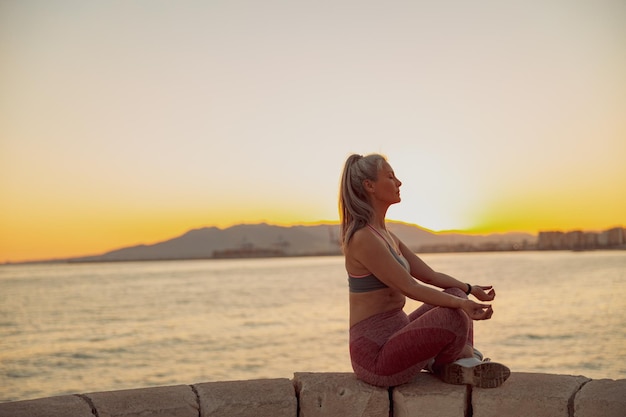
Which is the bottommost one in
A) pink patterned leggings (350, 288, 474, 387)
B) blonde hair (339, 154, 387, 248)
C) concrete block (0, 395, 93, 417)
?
concrete block (0, 395, 93, 417)

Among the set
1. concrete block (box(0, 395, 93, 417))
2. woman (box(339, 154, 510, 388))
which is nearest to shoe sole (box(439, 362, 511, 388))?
woman (box(339, 154, 510, 388))

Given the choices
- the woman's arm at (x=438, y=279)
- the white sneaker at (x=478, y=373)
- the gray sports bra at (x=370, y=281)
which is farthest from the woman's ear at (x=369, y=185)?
the white sneaker at (x=478, y=373)

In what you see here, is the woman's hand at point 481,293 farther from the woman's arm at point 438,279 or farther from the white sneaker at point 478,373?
the white sneaker at point 478,373

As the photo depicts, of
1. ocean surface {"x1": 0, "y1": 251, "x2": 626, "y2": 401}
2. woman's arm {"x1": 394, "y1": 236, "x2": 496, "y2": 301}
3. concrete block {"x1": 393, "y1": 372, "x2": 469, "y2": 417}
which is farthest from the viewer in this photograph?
ocean surface {"x1": 0, "y1": 251, "x2": 626, "y2": 401}

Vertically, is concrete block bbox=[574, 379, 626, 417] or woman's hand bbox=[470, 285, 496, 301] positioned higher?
woman's hand bbox=[470, 285, 496, 301]

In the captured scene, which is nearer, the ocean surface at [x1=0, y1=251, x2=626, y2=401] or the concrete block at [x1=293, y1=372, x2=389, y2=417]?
the concrete block at [x1=293, y1=372, x2=389, y2=417]

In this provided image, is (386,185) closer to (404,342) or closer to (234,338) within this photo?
(404,342)

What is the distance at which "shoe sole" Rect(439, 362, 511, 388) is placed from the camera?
2939mm

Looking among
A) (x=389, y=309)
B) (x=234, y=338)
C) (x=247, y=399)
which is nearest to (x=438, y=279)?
(x=389, y=309)

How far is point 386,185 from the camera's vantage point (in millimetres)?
3197

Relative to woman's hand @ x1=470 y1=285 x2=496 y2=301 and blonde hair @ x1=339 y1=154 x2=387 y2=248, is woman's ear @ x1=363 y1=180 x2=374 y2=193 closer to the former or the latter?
blonde hair @ x1=339 y1=154 x2=387 y2=248

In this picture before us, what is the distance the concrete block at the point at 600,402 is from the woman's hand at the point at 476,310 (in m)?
0.53

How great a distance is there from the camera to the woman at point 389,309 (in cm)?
296

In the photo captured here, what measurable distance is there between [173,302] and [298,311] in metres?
11.5
